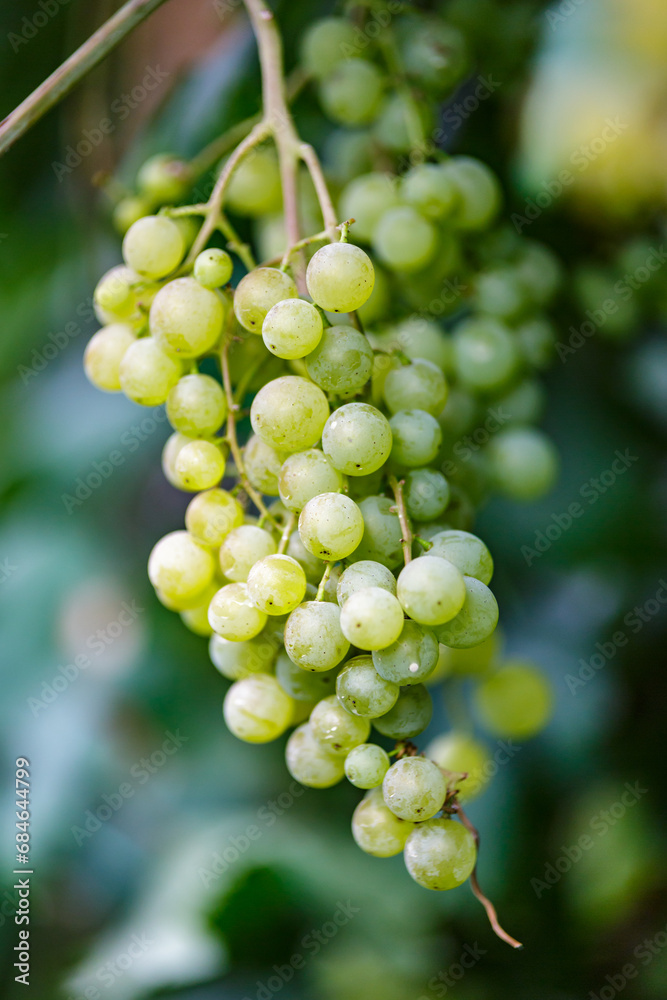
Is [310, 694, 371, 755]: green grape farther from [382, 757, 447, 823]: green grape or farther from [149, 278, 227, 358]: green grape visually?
[149, 278, 227, 358]: green grape

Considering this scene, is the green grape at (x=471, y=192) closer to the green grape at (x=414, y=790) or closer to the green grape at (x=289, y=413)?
the green grape at (x=289, y=413)

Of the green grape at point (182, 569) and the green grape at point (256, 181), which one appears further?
the green grape at point (256, 181)

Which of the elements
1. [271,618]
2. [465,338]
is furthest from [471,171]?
[271,618]

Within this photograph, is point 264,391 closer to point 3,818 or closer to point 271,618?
point 271,618

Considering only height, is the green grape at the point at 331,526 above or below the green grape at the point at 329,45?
below

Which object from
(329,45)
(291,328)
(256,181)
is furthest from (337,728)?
(329,45)

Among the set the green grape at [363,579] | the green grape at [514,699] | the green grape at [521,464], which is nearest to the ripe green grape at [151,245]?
the green grape at [363,579]

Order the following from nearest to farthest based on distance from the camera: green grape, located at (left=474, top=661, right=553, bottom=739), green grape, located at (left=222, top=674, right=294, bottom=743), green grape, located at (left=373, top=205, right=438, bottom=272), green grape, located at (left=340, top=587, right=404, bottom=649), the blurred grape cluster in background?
green grape, located at (left=340, top=587, right=404, bottom=649), green grape, located at (left=222, top=674, right=294, bottom=743), green grape, located at (left=373, top=205, right=438, bottom=272), green grape, located at (left=474, top=661, right=553, bottom=739), the blurred grape cluster in background

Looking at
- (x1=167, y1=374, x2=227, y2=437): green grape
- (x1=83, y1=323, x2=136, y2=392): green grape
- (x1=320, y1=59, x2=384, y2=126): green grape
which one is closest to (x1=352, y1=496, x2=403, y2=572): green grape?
(x1=167, y1=374, x2=227, y2=437): green grape
